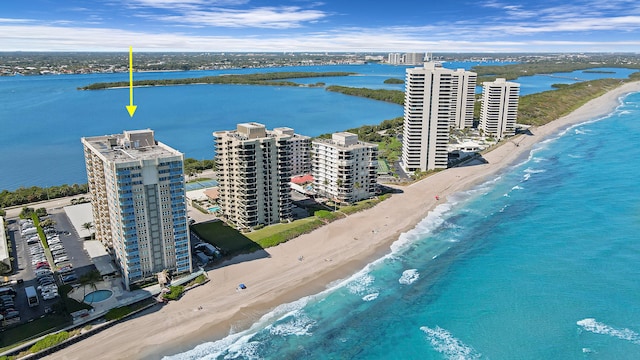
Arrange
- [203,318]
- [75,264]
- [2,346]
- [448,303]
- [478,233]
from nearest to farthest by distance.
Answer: [2,346] → [203,318] → [448,303] → [75,264] → [478,233]

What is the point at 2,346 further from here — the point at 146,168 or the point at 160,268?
the point at 146,168

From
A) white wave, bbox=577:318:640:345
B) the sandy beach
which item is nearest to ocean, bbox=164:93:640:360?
white wave, bbox=577:318:640:345

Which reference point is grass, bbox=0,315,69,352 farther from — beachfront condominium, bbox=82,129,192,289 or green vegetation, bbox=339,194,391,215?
green vegetation, bbox=339,194,391,215

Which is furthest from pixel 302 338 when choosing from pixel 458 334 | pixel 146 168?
pixel 146 168

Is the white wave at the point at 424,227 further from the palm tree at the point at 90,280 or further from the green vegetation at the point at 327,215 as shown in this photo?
the palm tree at the point at 90,280

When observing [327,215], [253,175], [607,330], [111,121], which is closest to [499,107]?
[327,215]

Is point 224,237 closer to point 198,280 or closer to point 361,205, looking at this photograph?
point 198,280
